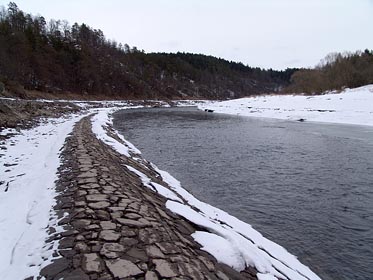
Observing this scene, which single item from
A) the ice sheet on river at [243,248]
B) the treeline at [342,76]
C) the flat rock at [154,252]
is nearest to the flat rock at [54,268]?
the flat rock at [154,252]

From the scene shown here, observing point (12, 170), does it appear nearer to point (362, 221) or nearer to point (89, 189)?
point (89, 189)

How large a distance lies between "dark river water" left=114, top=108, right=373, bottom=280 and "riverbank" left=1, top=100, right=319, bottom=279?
29.3 inches

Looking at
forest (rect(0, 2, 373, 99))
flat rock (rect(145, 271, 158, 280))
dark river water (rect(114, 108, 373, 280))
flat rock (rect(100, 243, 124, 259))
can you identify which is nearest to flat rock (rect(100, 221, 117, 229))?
flat rock (rect(100, 243, 124, 259))

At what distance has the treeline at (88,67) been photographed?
53031 millimetres

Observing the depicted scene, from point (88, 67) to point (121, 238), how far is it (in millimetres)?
77574

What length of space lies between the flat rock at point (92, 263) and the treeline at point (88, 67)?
3534cm

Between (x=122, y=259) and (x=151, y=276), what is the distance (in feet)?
1.45

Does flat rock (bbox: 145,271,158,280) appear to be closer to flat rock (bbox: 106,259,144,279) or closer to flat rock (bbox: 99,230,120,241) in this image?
flat rock (bbox: 106,259,144,279)

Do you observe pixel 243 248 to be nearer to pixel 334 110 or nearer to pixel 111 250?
pixel 111 250

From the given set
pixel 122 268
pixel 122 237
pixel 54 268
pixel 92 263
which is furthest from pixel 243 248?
pixel 54 268

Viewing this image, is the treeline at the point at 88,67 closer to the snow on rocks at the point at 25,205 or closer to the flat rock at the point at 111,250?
the snow on rocks at the point at 25,205

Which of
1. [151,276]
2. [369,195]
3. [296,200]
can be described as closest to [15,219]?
[151,276]

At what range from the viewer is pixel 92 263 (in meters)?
3.30

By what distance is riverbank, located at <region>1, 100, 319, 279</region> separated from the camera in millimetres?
3348
